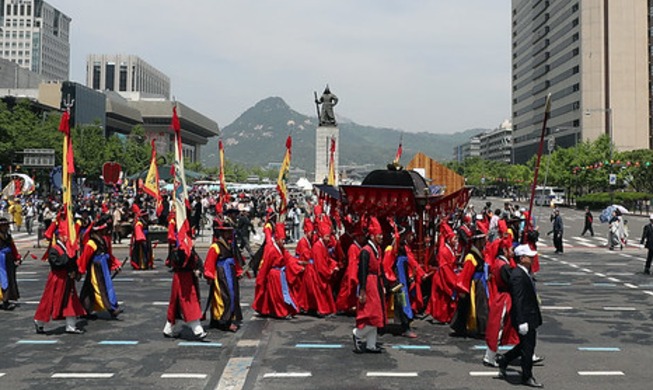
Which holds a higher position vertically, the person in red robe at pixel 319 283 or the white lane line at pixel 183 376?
the person in red robe at pixel 319 283

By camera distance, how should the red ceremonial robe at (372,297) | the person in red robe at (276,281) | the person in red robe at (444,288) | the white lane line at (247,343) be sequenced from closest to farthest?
the red ceremonial robe at (372,297)
the white lane line at (247,343)
the person in red robe at (444,288)
the person in red robe at (276,281)

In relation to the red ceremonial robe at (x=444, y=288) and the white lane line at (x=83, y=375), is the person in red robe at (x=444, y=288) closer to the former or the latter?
the red ceremonial robe at (x=444, y=288)

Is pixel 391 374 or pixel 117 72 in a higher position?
pixel 117 72

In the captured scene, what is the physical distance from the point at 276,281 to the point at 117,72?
19544 cm

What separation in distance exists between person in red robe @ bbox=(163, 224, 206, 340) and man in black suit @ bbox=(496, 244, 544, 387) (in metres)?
4.65

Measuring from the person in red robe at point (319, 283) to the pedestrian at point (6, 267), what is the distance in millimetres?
5515

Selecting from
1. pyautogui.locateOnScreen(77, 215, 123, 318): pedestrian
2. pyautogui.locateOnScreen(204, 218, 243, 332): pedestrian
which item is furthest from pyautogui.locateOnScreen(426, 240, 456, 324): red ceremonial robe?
pyautogui.locateOnScreen(77, 215, 123, 318): pedestrian

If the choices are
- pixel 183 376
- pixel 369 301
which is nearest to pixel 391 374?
pixel 369 301

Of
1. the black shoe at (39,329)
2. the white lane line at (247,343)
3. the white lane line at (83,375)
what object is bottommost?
the white lane line at (83,375)

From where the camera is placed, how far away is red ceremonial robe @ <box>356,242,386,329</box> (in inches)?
319

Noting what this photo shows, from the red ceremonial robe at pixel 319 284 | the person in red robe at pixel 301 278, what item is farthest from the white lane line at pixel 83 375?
the red ceremonial robe at pixel 319 284

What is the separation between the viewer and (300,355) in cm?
818

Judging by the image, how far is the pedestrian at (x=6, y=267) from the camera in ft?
35.6

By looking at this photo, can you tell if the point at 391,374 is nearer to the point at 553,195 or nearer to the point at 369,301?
the point at 369,301
